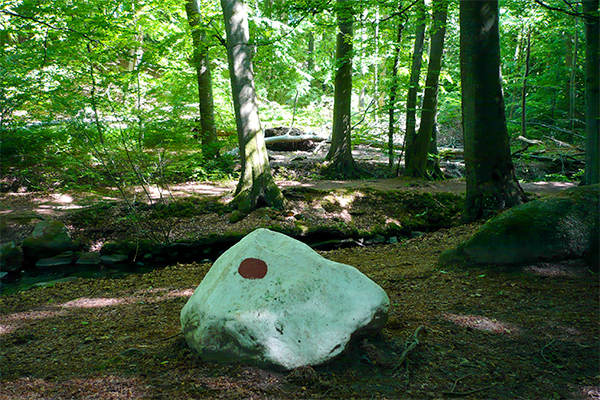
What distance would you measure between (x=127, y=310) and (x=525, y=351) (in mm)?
3755

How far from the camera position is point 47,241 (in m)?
7.60

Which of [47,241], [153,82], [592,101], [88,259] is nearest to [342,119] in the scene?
[153,82]

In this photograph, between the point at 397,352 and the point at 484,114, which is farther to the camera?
the point at 484,114

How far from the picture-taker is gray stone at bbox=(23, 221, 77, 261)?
7.49 metres

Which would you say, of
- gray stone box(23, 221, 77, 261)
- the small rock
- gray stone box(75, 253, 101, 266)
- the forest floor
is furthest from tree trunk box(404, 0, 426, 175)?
gray stone box(23, 221, 77, 261)

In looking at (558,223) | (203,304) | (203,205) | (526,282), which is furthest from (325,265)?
(203,205)

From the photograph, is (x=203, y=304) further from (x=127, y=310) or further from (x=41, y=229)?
(x=41, y=229)

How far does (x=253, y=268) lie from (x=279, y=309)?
0.38m

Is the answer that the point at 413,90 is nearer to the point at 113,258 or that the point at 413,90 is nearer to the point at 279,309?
the point at 113,258

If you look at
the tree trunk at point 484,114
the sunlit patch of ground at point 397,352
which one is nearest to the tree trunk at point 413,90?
the tree trunk at point 484,114

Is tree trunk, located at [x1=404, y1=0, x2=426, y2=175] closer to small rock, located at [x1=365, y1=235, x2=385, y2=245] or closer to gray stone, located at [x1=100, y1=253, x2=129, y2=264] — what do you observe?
small rock, located at [x1=365, y1=235, x2=385, y2=245]

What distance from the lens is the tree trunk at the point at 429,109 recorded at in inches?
425

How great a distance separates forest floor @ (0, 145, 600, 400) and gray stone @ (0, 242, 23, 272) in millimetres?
3240

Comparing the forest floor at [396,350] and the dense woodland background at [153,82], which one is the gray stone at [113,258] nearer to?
the dense woodland background at [153,82]
